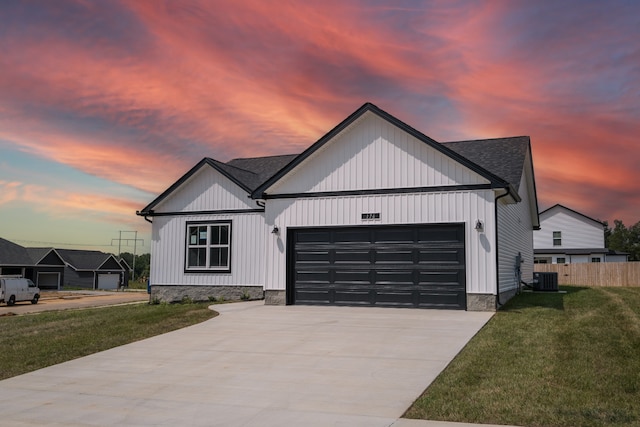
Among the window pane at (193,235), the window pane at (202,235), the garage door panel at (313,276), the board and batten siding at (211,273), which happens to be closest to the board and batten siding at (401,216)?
the garage door panel at (313,276)

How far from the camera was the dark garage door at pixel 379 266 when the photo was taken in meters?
17.3

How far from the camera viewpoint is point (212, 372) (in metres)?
9.74

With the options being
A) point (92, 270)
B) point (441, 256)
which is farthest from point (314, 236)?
point (92, 270)

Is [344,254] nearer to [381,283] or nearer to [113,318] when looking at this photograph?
[381,283]

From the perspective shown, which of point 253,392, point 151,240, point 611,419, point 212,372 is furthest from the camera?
point 151,240

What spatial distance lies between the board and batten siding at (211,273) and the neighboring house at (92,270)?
181ft

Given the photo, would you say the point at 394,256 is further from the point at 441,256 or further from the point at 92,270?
the point at 92,270

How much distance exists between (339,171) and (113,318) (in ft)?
28.3

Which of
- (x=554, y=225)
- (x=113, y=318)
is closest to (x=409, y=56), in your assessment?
(x=113, y=318)

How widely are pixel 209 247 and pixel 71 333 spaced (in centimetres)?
866

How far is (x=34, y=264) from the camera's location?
211ft

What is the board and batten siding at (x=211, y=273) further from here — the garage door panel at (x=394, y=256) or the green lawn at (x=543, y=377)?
the green lawn at (x=543, y=377)

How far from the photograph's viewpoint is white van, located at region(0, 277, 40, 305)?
125ft

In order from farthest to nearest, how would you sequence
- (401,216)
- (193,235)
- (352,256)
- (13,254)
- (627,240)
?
(627,240) → (13,254) → (193,235) → (352,256) → (401,216)
